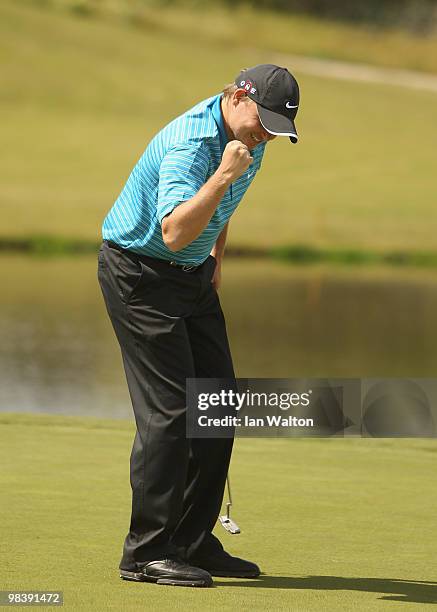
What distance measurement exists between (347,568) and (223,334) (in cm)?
74

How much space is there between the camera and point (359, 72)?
51.2 meters

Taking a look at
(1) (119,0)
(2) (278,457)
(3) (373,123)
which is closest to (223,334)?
(2) (278,457)

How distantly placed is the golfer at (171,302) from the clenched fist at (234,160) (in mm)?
116

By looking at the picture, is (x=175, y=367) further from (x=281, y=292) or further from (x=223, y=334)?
(x=281, y=292)

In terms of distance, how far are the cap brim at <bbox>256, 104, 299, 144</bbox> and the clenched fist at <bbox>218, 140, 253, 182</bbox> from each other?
13 cm

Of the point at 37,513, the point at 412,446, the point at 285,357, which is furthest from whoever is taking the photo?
the point at 285,357

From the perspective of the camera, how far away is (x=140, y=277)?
394 centimetres

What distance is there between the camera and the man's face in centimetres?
382

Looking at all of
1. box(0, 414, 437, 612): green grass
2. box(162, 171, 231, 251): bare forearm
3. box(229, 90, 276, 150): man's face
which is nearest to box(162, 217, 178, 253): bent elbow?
box(162, 171, 231, 251): bare forearm

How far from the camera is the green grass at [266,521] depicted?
3.71 m

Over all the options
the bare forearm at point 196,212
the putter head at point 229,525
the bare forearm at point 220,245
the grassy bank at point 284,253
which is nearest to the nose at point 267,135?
the bare forearm at point 196,212

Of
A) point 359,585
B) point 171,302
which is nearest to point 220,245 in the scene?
point 171,302

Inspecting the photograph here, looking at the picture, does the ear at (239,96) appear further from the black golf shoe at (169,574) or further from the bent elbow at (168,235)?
the black golf shoe at (169,574)

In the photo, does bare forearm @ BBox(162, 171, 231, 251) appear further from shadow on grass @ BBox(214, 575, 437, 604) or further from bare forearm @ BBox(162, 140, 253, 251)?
shadow on grass @ BBox(214, 575, 437, 604)
